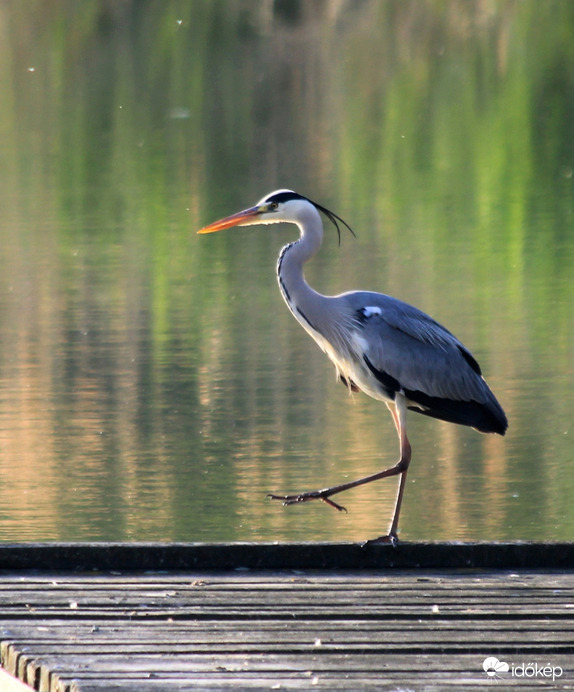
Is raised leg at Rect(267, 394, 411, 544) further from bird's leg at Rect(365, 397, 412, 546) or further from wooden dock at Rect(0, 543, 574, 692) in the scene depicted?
wooden dock at Rect(0, 543, 574, 692)

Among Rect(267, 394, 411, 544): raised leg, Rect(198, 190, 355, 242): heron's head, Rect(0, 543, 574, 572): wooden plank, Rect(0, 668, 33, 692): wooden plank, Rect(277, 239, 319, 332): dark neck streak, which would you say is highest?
Rect(198, 190, 355, 242): heron's head

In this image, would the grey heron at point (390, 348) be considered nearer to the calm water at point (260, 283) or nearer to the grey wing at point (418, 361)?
the grey wing at point (418, 361)

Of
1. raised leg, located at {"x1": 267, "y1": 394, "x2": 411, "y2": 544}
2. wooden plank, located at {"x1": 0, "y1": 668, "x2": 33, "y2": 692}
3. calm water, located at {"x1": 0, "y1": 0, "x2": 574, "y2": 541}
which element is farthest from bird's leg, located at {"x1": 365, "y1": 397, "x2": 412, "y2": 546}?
wooden plank, located at {"x1": 0, "y1": 668, "x2": 33, "y2": 692}

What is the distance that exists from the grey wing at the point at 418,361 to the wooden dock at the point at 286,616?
1027 millimetres

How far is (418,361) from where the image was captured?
554cm

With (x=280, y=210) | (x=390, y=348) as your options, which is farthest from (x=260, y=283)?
(x=390, y=348)

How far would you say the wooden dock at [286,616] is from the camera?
3.62 meters

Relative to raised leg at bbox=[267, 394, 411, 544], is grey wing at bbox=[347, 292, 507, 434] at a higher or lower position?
higher

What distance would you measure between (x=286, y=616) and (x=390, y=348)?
5.42 feet

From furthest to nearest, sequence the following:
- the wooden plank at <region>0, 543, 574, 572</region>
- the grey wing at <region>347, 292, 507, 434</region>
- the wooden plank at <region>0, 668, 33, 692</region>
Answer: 1. the grey wing at <region>347, 292, 507, 434</region>
2. the wooden plank at <region>0, 543, 574, 572</region>
3. the wooden plank at <region>0, 668, 33, 692</region>

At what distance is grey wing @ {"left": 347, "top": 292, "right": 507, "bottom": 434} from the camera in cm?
555

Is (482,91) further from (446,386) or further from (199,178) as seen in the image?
(446,386)

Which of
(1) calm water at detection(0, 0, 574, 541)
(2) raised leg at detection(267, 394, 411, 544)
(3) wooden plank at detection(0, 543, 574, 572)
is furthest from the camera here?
(1) calm water at detection(0, 0, 574, 541)

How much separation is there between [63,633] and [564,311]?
24.3 ft
